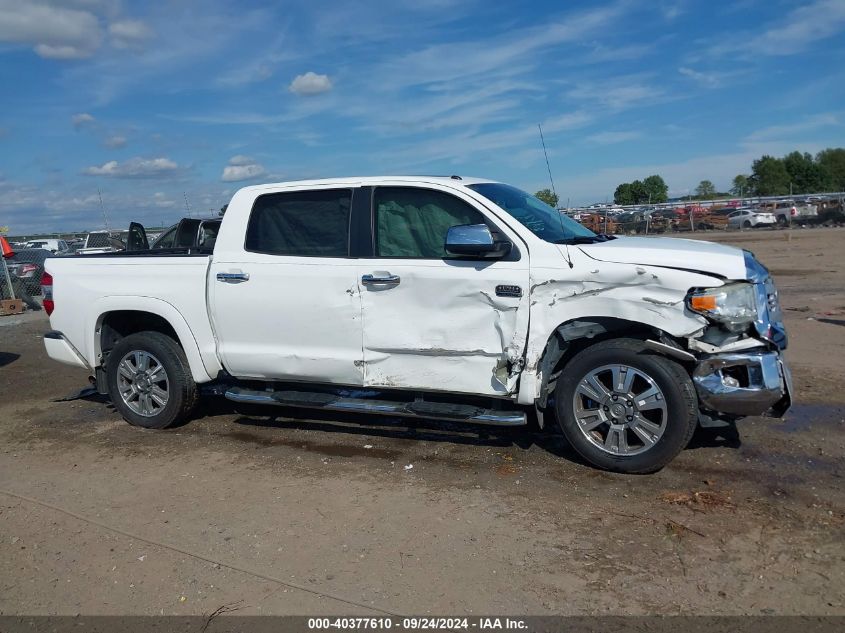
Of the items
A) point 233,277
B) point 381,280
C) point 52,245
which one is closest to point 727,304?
point 381,280

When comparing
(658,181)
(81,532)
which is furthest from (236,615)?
(658,181)

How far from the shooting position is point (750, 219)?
38.1m

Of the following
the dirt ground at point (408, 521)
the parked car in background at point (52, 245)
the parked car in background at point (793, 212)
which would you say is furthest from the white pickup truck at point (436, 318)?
the parked car in background at point (793, 212)

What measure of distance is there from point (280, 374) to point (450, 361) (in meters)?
1.47

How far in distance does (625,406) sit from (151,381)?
157 inches

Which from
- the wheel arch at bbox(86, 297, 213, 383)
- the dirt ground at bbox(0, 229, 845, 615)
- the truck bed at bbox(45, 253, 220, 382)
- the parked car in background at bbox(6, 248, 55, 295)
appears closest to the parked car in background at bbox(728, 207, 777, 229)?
the parked car in background at bbox(6, 248, 55, 295)

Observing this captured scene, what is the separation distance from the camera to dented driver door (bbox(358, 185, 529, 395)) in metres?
5.05

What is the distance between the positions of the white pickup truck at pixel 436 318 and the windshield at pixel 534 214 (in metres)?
0.03

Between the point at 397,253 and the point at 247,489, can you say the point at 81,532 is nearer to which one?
the point at 247,489

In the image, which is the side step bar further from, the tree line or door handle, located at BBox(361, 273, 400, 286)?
the tree line

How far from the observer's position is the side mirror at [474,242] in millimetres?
4918

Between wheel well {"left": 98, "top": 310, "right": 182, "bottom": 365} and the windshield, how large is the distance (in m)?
3.00

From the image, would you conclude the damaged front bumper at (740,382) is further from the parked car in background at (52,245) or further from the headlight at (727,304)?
the parked car in background at (52,245)

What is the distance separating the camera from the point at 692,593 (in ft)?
11.3
